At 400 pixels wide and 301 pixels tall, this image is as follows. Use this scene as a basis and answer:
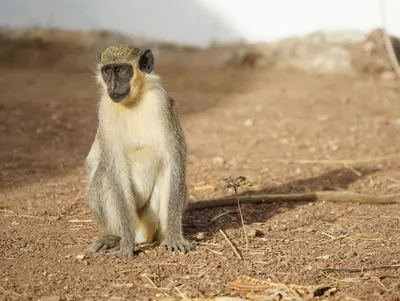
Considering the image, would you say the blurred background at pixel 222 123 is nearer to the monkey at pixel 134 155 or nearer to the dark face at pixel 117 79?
the monkey at pixel 134 155

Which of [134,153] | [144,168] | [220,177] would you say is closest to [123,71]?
[134,153]

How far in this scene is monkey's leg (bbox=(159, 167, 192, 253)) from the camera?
5.99m

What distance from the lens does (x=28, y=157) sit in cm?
908

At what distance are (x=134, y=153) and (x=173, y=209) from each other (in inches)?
22.3

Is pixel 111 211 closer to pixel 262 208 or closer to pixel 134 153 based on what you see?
pixel 134 153

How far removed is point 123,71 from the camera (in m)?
6.12

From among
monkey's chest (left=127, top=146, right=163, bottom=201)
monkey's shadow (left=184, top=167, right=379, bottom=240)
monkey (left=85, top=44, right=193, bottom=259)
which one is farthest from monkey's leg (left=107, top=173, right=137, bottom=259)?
monkey's shadow (left=184, top=167, right=379, bottom=240)

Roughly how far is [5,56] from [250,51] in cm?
439

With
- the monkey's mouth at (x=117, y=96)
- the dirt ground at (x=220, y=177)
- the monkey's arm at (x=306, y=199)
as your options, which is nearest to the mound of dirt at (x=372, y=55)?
the dirt ground at (x=220, y=177)

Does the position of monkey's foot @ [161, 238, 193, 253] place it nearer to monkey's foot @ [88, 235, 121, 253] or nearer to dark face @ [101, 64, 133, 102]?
monkey's foot @ [88, 235, 121, 253]

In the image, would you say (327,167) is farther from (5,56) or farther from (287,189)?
(5,56)

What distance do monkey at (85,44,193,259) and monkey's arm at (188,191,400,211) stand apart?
3.20ft

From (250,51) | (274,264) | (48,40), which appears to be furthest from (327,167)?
(48,40)

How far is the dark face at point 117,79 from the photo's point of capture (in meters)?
6.02
